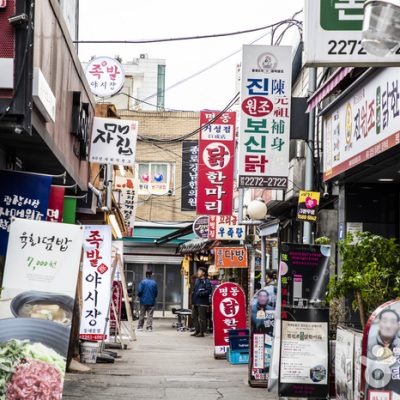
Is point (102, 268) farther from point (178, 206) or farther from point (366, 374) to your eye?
point (178, 206)

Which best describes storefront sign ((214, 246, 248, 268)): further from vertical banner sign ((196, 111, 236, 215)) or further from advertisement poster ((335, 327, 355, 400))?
advertisement poster ((335, 327, 355, 400))

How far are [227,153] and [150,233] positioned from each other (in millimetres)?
17665

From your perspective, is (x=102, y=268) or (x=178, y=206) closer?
(x=102, y=268)

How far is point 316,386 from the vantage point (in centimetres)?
1085

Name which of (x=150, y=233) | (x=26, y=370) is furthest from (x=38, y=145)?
(x=150, y=233)

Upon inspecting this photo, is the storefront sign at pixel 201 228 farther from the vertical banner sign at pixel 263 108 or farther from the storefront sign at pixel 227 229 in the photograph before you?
the vertical banner sign at pixel 263 108

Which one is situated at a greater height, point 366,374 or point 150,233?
point 150,233

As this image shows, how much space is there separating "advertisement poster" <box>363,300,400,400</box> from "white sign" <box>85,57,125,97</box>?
15.7m

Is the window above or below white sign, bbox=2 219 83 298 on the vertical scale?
above

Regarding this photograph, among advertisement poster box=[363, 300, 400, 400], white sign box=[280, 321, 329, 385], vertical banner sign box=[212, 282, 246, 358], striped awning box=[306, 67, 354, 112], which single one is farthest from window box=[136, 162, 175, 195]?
advertisement poster box=[363, 300, 400, 400]

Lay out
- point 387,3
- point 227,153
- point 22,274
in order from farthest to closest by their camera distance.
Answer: point 227,153 → point 22,274 → point 387,3

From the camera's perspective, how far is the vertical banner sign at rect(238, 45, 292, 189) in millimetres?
16219

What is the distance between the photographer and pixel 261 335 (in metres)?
13.8

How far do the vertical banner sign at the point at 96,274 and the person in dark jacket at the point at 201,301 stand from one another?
9.45 meters
